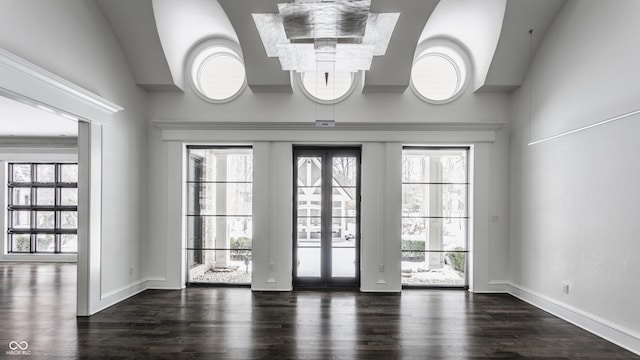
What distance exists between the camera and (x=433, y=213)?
555cm

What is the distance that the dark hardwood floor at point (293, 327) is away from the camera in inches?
126

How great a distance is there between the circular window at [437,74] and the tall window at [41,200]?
8617mm

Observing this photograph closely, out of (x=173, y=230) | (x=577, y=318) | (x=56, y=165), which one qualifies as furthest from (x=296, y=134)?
(x=56, y=165)

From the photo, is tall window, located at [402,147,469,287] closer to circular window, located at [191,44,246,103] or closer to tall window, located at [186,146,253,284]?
tall window, located at [186,146,253,284]

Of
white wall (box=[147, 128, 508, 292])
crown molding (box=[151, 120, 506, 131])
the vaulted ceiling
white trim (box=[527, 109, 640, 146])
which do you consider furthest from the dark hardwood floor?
the vaulted ceiling

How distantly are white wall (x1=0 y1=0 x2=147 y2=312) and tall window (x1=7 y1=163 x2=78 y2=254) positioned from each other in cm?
459

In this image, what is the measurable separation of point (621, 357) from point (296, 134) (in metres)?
4.69

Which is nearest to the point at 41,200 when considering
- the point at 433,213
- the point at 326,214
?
the point at 326,214

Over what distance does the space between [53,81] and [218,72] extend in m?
2.49

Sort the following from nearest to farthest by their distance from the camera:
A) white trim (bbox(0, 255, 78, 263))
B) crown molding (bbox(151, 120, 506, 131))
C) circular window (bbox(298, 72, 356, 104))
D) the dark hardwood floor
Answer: the dark hardwood floor, crown molding (bbox(151, 120, 506, 131)), circular window (bbox(298, 72, 356, 104)), white trim (bbox(0, 255, 78, 263))

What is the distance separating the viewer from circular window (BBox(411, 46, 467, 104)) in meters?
5.42

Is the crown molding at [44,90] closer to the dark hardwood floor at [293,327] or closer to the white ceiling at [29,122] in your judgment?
the white ceiling at [29,122]

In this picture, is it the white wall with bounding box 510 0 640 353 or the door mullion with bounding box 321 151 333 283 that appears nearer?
the white wall with bounding box 510 0 640 353

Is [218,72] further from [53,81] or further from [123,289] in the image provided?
[123,289]
